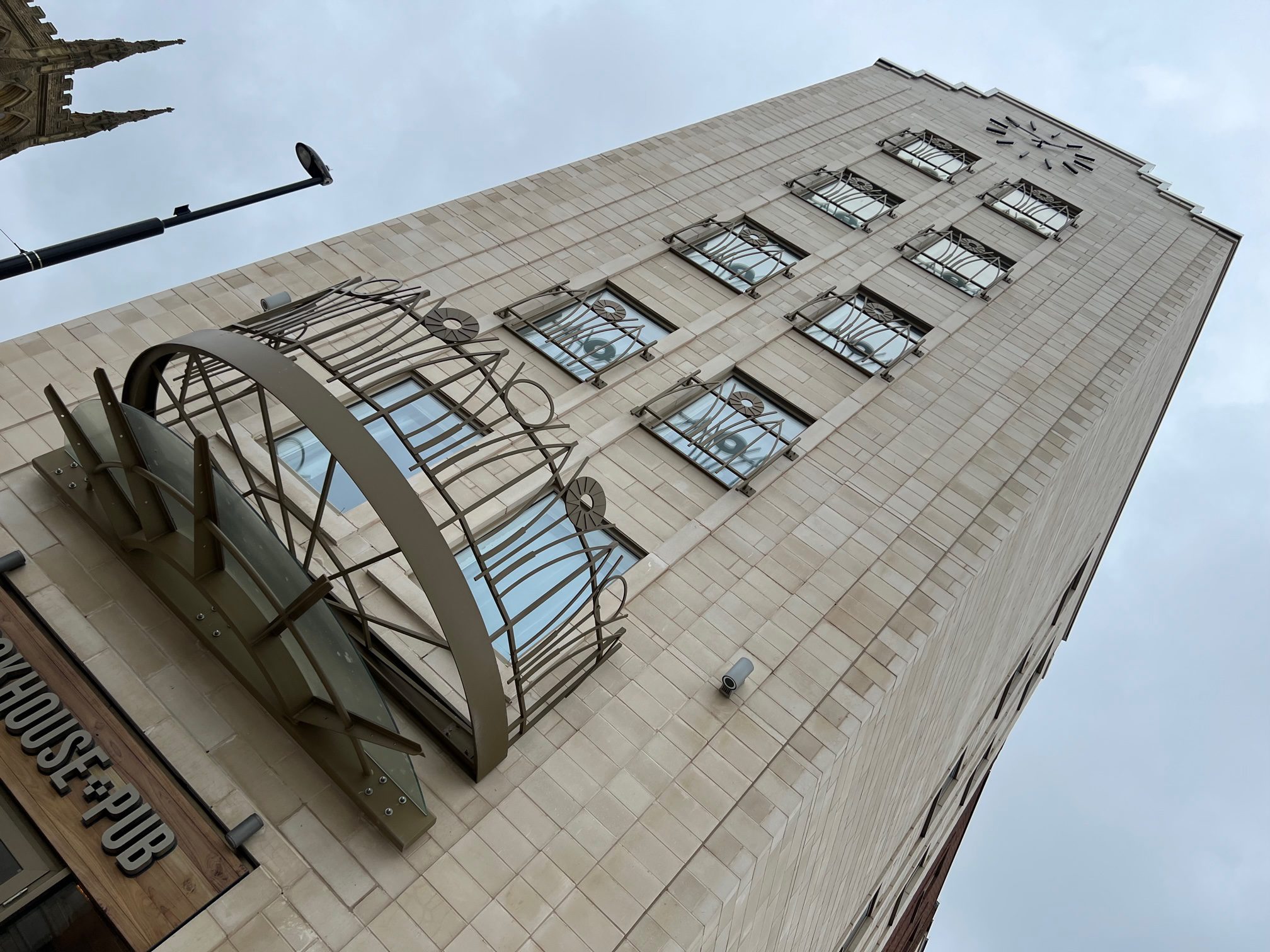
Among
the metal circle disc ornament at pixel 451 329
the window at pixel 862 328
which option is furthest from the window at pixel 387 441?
the window at pixel 862 328

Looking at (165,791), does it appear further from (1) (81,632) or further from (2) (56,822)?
(1) (81,632)

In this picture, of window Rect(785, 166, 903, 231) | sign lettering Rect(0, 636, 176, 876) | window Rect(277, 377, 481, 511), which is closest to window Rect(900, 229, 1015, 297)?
window Rect(785, 166, 903, 231)

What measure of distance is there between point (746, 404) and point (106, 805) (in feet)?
52.4

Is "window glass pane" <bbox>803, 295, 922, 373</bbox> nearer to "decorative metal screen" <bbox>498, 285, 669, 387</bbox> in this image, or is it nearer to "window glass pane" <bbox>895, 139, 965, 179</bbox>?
"decorative metal screen" <bbox>498, 285, 669, 387</bbox>

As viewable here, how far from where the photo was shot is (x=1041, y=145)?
40.7 meters

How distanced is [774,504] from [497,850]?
10280 millimetres

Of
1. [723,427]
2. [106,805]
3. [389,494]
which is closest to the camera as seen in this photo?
[389,494]

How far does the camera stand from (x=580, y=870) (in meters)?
13.2

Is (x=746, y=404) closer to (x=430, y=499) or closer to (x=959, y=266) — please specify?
(x=430, y=499)

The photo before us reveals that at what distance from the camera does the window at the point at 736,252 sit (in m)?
26.7

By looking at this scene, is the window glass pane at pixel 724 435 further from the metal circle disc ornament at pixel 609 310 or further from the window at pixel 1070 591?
the window at pixel 1070 591

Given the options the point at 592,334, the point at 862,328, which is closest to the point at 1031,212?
the point at 862,328

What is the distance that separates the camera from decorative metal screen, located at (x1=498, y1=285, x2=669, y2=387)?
22.4 m

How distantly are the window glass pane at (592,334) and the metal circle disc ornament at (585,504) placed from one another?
7.74m
